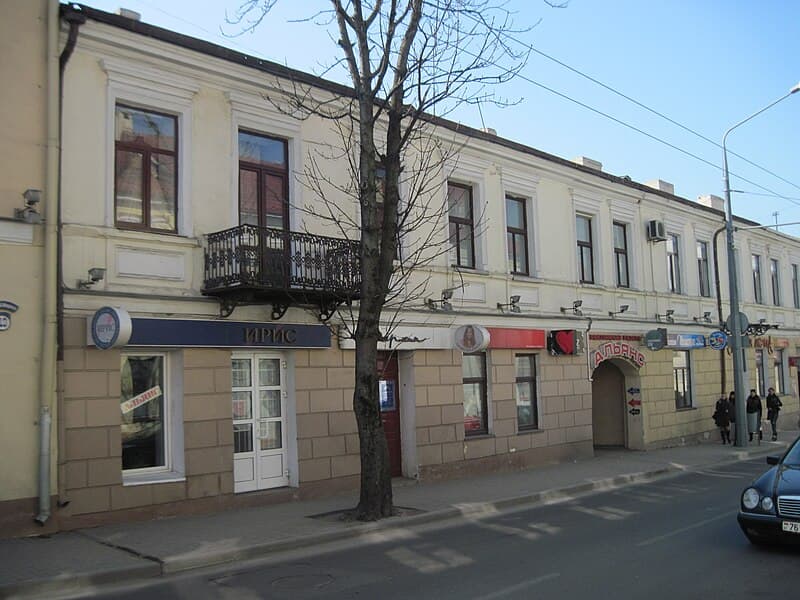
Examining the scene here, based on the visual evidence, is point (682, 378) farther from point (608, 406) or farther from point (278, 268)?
point (278, 268)

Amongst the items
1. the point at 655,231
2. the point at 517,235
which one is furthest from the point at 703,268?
the point at 517,235

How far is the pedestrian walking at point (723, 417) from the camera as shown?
24359 millimetres

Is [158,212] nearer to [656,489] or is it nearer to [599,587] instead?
[599,587]

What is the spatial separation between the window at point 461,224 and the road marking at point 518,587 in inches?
397

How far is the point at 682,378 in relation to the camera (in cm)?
2531

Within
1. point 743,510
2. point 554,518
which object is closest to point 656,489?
point 554,518

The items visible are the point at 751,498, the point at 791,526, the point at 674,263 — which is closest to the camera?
the point at 791,526

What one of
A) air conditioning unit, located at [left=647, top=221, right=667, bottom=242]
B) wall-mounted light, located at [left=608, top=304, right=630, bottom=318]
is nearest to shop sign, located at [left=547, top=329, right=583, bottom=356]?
wall-mounted light, located at [left=608, top=304, right=630, bottom=318]

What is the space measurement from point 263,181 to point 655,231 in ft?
45.7

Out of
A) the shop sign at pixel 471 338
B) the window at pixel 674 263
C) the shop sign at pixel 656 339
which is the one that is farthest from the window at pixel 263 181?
the window at pixel 674 263

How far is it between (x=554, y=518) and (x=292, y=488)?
177 inches

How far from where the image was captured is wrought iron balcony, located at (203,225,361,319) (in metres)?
12.2

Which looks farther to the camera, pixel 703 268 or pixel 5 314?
pixel 703 268

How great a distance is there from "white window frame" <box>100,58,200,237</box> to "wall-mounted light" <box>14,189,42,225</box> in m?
1.11
